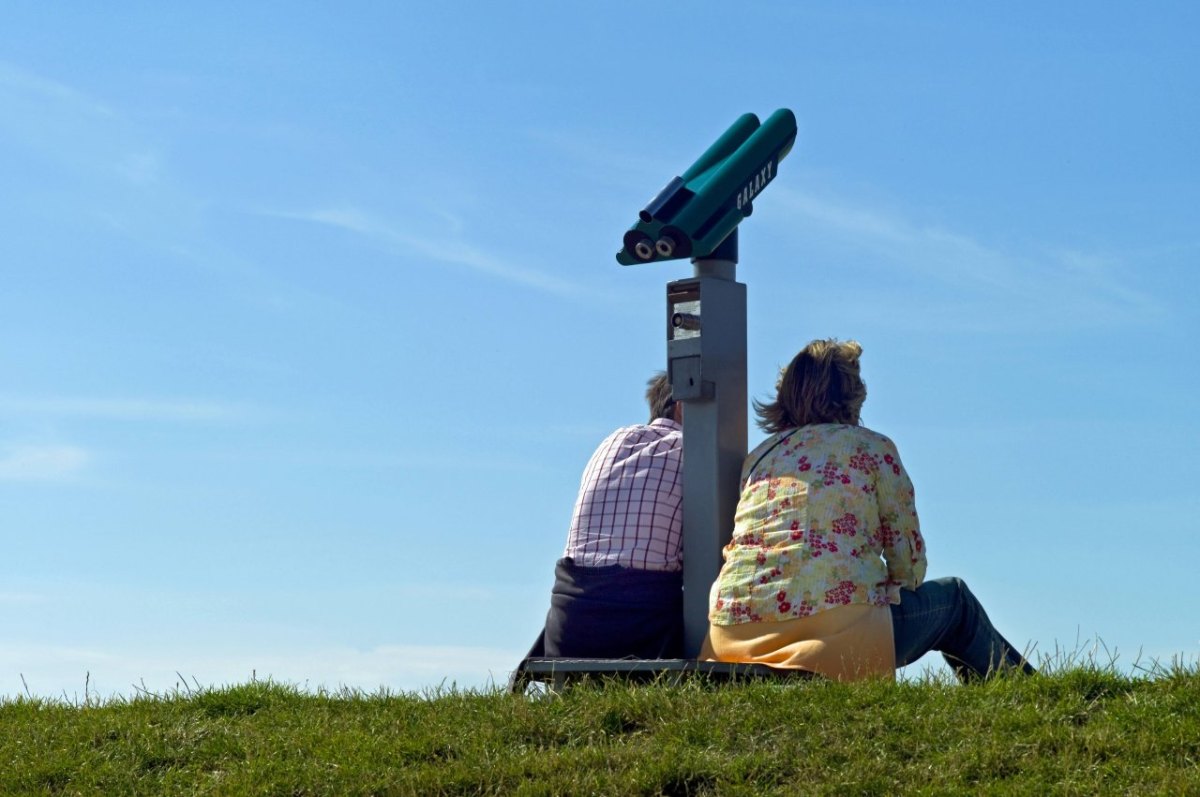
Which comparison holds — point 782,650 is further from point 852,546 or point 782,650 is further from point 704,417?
point 704,417

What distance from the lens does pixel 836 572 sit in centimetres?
788

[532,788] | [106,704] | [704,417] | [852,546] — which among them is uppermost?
[704,417]

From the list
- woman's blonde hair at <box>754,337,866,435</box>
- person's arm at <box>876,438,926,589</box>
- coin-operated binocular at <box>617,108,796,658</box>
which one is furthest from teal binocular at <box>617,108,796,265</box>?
person's arm at <box>876,438,926,589</box>

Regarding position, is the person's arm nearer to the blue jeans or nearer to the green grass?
the blue jeans

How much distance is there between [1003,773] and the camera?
6.30 meters

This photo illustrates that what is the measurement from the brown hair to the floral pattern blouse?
118 cm

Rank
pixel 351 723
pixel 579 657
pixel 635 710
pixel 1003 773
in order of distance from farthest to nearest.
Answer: pixel 579 657
pixel 351 723
pixel 635 710
pixel 1003 773

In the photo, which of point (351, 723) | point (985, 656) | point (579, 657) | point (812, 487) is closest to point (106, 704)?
point (351, 723)

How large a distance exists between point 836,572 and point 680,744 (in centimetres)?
151

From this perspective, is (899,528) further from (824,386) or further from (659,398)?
(659,398)

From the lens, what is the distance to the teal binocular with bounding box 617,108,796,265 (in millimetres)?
9008

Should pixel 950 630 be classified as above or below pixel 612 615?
below

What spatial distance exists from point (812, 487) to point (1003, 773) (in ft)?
6.90

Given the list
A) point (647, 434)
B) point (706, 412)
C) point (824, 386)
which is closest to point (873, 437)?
point (824, 386)
